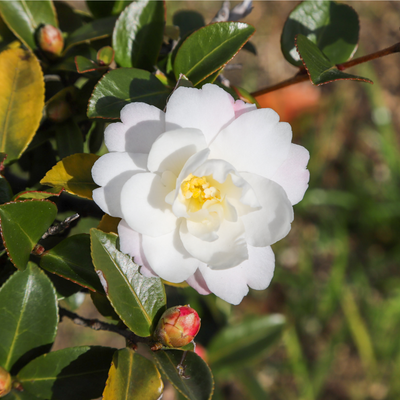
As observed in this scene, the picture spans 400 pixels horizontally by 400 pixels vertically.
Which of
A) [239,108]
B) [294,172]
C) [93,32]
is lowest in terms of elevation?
[294,172]

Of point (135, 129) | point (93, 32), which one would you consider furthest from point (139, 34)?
point (135, 129)

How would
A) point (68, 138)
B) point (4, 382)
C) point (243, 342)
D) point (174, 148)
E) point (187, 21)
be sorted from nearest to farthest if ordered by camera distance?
point (174, 148)
point (4, 382)
point (68, 138)
point (187, 21)
point (243, 342)

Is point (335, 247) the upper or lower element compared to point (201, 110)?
lower

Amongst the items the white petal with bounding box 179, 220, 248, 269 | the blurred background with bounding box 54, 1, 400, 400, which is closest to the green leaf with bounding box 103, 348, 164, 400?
the white petal with bounding box 179, 220, 248, 269

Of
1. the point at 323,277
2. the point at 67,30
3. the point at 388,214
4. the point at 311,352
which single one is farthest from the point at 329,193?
the point at 67,30

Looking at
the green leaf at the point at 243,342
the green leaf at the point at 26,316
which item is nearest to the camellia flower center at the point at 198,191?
the green leaf at the point at 26,316

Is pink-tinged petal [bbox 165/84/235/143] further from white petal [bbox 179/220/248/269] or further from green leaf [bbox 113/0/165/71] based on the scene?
green leaf [bbox 113/0/165/71]

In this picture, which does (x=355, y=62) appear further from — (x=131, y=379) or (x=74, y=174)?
(x=131, y=379)
